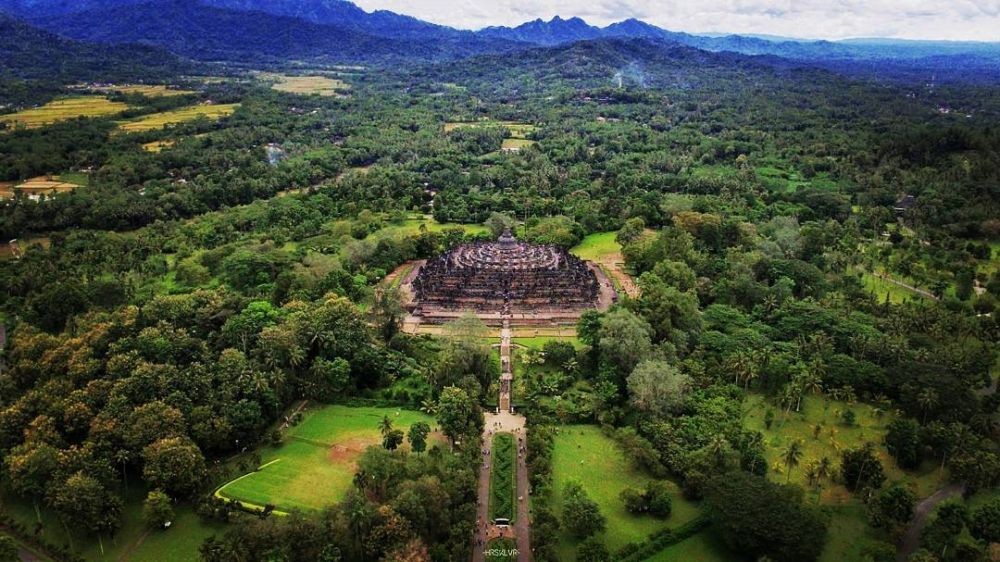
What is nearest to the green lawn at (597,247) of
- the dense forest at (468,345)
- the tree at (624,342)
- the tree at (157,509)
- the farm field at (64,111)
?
the dense forest at (468,345)

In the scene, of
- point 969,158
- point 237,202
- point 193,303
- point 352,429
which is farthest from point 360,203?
point 969,158

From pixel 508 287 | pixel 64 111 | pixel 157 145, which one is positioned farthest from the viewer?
pixel 64 111

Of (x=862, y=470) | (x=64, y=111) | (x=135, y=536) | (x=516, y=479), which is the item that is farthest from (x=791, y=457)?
(x=64, y=111)

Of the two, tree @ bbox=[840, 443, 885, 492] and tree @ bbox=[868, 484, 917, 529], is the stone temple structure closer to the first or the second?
tree @ bbox=[840, 443, 885, 492]

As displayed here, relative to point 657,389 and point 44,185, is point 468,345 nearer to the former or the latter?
point 657,389

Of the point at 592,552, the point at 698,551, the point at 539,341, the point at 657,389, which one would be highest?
the point at 657,389

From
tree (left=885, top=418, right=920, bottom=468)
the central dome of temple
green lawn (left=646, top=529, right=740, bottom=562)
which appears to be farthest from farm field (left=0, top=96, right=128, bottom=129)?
tree (left=885, top=418, right=920, bottom=468)

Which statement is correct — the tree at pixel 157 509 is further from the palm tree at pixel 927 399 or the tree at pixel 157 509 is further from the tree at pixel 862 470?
the palm tree at pixel 927 399
